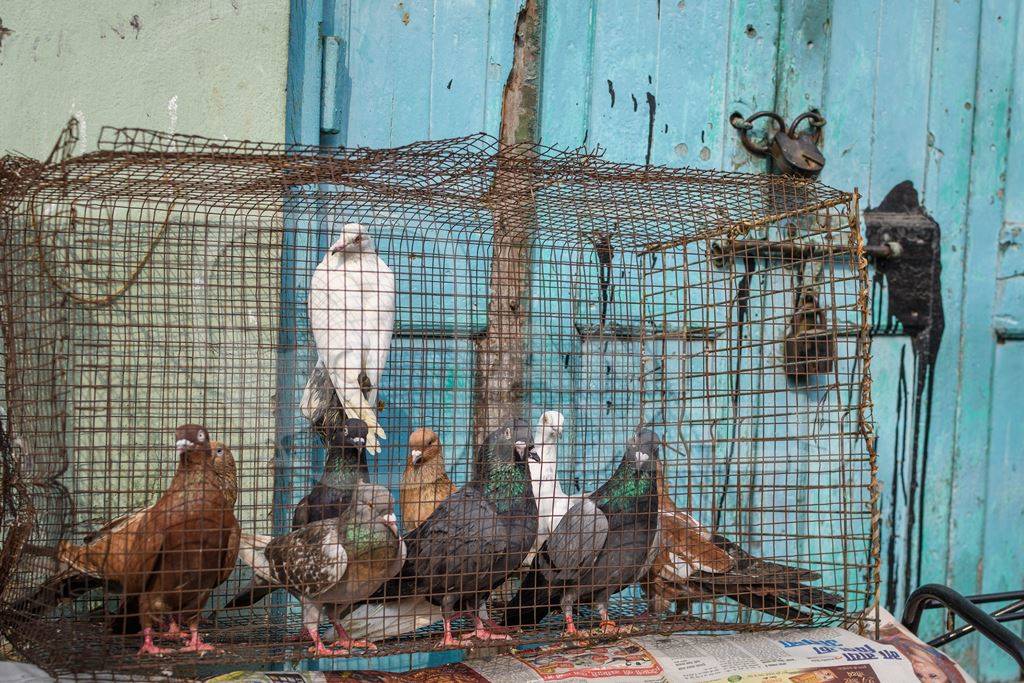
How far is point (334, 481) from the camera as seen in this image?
2244mm

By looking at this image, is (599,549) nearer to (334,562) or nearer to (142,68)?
(334,562)

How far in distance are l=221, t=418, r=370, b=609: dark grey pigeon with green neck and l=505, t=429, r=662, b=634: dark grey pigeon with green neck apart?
444mm

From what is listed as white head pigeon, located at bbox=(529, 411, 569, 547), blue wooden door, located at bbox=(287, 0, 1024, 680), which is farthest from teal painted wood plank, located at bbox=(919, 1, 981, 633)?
white head pigeon, located at bbox=(529, 411, 569, 547)

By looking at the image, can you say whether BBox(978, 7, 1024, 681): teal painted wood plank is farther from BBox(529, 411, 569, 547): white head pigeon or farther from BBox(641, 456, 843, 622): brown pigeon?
BBox(529, 411, 569, 547): white head pigeon

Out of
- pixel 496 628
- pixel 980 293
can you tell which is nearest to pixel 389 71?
pixel 496 628

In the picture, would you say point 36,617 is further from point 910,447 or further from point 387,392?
point 910,447

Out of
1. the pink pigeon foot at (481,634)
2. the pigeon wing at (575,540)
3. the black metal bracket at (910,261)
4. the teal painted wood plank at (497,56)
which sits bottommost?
the pink pigeon foot at (481,634)

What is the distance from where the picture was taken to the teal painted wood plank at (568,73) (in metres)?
2.68

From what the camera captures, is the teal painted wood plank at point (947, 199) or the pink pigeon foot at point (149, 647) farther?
the teal painted wood plank at point (947, 199)

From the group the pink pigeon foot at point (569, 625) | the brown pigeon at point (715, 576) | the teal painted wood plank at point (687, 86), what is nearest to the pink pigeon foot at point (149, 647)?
the pink pigeon foot at point (569, 625)

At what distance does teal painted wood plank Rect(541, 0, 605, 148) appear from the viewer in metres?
2.68

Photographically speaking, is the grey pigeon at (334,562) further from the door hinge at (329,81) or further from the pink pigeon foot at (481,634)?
the door hinge at (329,81)

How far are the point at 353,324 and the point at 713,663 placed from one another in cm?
105

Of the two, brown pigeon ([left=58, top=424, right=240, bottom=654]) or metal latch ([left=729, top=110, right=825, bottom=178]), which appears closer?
brown pigeon ([left=58, top=424, right=240, bottom=654])
